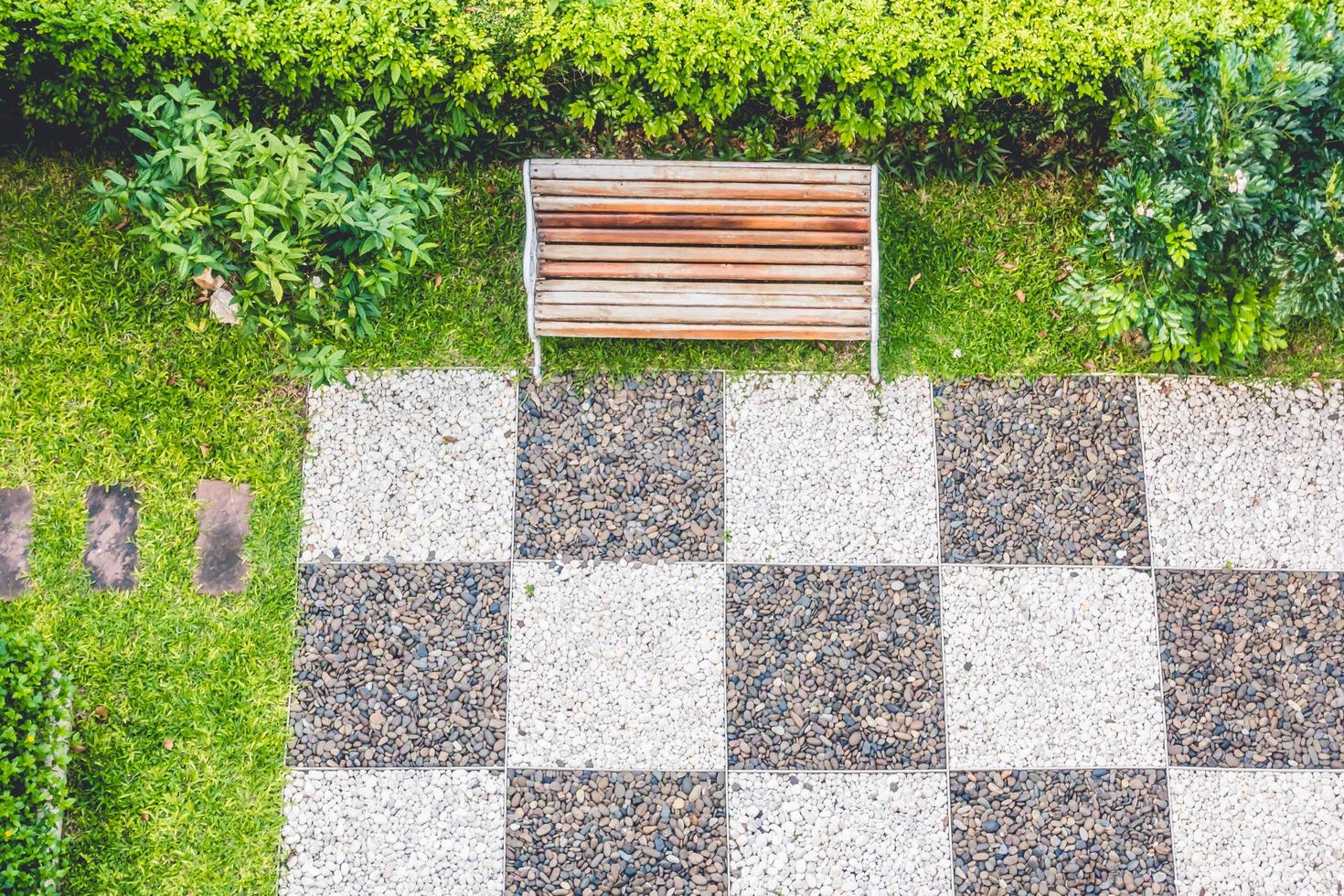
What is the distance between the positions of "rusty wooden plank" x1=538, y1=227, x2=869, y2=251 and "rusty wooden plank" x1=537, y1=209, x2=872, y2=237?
2cm

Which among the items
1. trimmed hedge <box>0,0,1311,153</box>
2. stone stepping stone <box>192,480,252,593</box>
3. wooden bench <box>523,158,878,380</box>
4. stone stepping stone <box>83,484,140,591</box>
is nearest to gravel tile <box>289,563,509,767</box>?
stone stepping stone <box>192,480,252,593</box>

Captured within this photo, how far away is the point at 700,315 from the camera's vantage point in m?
3.92

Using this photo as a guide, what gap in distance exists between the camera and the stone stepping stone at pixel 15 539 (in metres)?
3.97

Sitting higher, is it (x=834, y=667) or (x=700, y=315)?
(x=700, y=315)

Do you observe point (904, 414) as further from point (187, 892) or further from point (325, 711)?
point (187, 892)

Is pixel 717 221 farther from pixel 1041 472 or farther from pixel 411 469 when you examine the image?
pixel 1041 472

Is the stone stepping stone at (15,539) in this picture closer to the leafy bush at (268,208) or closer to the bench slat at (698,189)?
the leafy bush at (268,208)

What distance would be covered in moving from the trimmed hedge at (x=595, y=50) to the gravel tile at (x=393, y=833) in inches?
105

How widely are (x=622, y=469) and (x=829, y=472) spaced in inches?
35.5

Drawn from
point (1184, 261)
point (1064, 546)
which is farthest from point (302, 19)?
point (1064, 546)

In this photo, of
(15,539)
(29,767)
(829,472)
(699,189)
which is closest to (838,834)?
(829,472)

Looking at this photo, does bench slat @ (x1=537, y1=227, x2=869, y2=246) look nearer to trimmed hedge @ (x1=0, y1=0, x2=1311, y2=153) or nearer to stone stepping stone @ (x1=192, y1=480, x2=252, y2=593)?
trimmed hedge @ (x1=0, y1=0, x2=1311, y2=153)

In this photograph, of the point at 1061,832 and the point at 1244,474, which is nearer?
the point at 1061,832

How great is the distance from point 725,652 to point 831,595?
51 centimetres
